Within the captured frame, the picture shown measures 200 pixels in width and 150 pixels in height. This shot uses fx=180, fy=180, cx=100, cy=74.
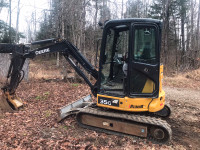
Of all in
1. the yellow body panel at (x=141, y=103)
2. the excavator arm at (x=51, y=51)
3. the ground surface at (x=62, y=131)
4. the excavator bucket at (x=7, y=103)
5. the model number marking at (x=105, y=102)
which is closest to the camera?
the ground surface at (x=62, y=131)

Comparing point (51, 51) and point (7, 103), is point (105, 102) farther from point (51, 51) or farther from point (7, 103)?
point (7, 103)

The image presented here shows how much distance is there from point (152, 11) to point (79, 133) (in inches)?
934

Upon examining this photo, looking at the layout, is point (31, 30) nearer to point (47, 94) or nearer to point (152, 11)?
point (152, 11)

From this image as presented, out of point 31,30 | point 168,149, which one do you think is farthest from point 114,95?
point 31,30

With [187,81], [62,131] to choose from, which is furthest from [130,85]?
[187,81]

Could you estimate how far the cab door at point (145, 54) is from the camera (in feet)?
14.4

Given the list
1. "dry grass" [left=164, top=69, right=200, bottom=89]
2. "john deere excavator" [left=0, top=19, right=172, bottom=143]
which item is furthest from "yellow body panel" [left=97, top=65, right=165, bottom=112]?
"dry grass" [left=164, top=69, right=200, bottom=89]

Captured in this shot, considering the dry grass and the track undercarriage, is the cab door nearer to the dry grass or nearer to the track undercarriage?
the track undercarriage

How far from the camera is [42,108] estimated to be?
6559 millimetres

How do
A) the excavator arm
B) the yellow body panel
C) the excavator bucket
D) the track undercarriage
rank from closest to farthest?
the track undercarriage < the yellow body panel < the excavator arm < the excavator bucket

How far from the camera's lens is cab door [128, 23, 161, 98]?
4.38 meters

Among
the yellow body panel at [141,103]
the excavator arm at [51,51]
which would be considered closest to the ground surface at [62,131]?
the yellow body panel at [141,103]

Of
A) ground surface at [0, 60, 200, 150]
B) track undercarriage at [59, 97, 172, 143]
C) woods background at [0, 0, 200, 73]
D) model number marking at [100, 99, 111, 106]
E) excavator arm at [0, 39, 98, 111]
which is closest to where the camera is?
ground surface at [0, 60, 200, 150]

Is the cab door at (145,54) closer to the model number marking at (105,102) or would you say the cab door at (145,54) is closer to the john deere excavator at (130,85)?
the john deere excavator at (130,85)
